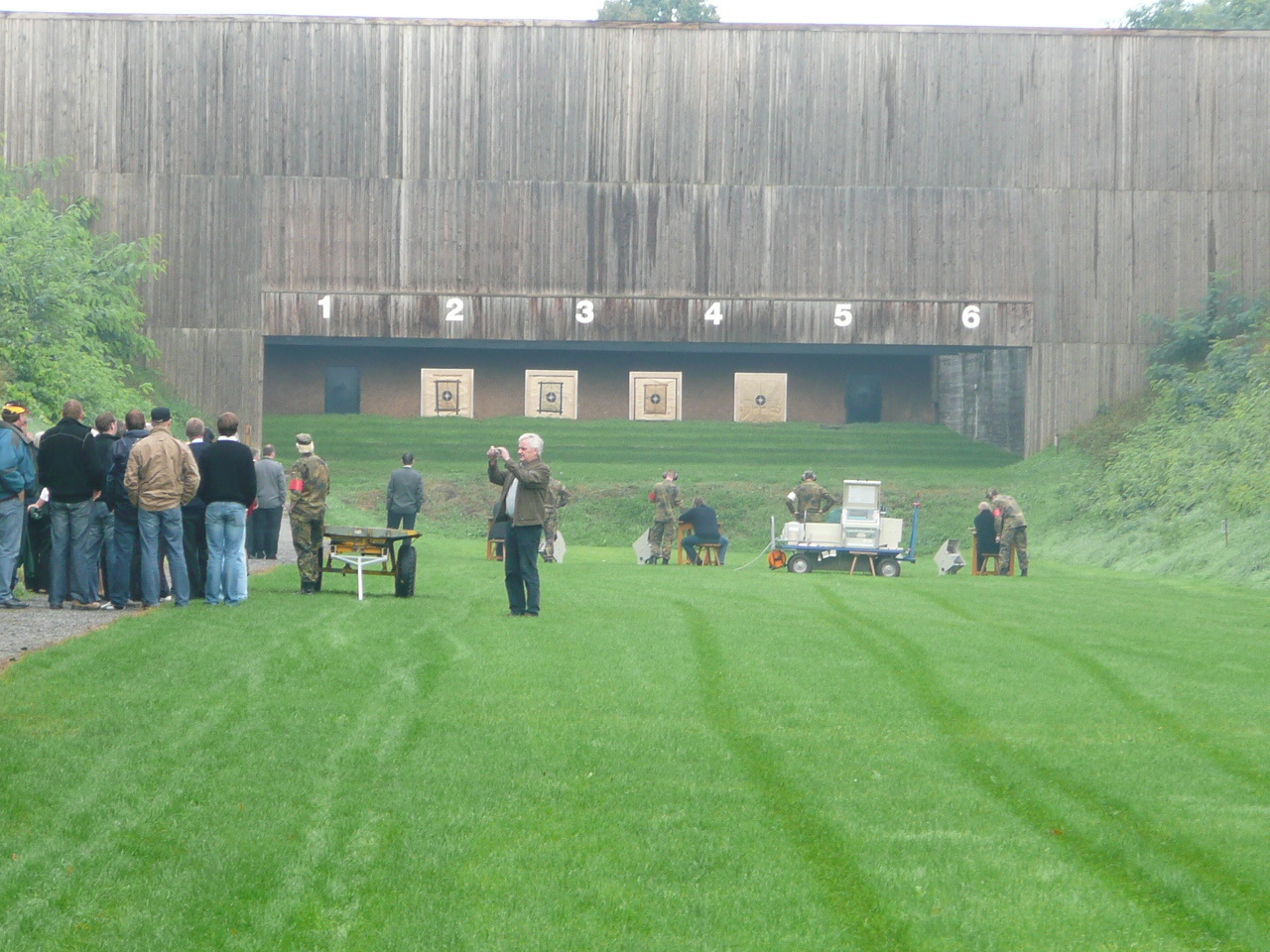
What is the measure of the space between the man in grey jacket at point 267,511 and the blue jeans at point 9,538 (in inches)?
286

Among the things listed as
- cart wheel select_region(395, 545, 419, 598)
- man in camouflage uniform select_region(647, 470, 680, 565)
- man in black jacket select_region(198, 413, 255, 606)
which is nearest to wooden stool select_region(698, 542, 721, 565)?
man in camouflage uniform select_region(647, 470, 680, 565)

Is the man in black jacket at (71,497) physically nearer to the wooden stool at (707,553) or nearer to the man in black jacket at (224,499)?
the man in black jacket at (224,499)

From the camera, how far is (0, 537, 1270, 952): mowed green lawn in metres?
6.21

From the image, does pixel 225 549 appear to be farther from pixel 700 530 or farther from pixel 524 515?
pixel 700 530

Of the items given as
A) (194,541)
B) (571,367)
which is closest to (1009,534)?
(194,541)

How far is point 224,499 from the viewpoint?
15.4 m

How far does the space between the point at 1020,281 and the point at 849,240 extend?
4.85 meters

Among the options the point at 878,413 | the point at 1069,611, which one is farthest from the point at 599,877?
the point at 878,413

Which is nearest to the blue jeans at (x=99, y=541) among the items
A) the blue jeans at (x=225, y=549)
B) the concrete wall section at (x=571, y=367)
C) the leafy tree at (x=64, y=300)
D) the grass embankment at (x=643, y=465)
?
the blue jeans at (x=225, y=549)

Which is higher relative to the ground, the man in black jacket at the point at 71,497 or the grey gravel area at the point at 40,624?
the man in black jacket at the point at 71,497

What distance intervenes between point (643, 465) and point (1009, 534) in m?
15.3

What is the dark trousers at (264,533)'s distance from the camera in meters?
22.9

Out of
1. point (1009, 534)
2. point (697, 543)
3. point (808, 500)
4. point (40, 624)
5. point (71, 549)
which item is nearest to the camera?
point (40, 624)

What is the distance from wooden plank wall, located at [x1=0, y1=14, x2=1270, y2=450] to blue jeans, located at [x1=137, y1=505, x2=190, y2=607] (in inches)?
1033
